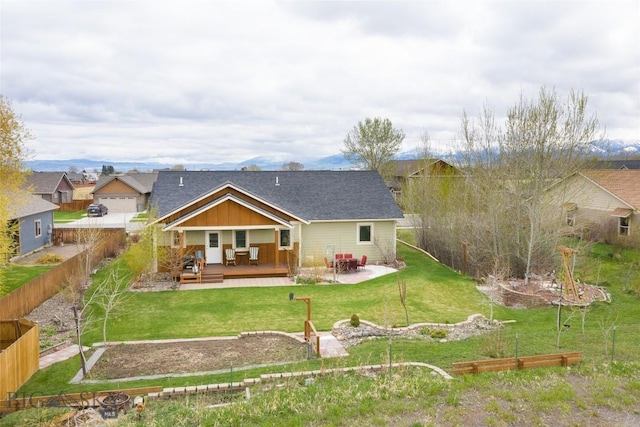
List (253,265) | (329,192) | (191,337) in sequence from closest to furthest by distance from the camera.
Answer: (191,337)
(253,265)
(329,192)

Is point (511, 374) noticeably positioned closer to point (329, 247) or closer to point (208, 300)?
point (208, 300)

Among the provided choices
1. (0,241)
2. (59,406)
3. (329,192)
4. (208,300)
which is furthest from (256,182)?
(59,406)

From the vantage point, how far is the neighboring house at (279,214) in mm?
22281

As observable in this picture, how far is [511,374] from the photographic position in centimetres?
1008

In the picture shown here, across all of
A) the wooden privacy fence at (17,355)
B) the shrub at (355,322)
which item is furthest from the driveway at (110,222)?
the shrub at (355,322)

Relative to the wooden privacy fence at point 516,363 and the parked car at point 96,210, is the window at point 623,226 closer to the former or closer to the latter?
the wooden privacy fence at point 516,363

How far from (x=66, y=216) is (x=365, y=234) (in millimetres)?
39711

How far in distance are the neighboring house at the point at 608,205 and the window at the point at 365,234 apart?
11459 millimetres

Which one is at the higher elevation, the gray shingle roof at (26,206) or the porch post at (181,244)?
the gray shingle roof at (26,206)

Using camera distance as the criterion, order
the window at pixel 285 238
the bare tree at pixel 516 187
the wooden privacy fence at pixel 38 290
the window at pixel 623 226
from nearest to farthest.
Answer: the wooden privacy fence at pixel 38 290 < the bare tree at pixel 516 187 < the window at pixel 285 238 < the window at pixel 623 226

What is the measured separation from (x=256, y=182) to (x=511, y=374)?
19.8 m

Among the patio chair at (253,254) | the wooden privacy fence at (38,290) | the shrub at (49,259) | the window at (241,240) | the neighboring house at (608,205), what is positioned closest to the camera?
the wooden privacy fence at (38,290)

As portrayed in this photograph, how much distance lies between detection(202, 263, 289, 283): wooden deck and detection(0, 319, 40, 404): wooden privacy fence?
904cm

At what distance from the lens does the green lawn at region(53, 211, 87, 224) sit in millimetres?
46562
